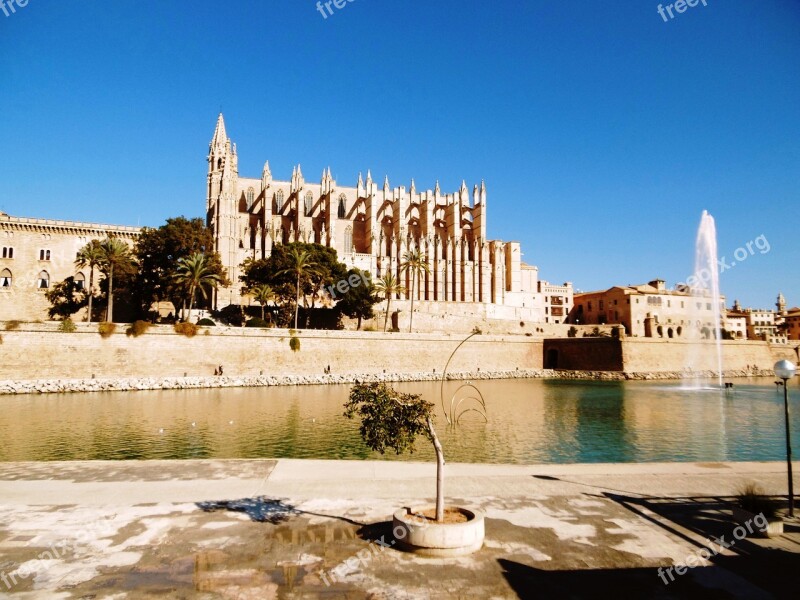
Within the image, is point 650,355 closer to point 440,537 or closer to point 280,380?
point 280,380

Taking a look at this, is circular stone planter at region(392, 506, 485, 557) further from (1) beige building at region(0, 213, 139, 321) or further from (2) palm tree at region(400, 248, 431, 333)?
(2) palm tree at region(400, 248, 431, 333)

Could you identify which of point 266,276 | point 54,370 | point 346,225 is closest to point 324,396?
point 54,370

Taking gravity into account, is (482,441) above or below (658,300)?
below

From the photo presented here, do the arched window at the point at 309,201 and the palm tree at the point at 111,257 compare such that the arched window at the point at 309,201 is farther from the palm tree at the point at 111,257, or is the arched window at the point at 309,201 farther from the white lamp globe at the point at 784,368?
the white lamp globe at the point at 784,368

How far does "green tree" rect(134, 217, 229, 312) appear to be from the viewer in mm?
47281

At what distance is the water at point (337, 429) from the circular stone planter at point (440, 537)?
819cm

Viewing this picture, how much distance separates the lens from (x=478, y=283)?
73.6 m

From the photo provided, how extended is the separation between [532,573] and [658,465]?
24.2ft

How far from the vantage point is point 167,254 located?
48094 millimetres

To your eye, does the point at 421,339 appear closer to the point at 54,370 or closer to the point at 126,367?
the point at 126,367

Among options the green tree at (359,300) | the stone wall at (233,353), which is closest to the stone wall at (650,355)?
the stone wall at (233,353)

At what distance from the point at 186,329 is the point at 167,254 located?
12292 millimetres

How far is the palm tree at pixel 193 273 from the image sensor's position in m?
43.8

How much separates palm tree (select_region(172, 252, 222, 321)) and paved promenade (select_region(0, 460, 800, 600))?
3478 cm
